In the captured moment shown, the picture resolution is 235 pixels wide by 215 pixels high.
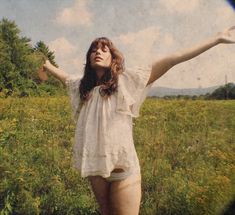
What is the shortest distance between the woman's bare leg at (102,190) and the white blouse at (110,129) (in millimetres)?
53

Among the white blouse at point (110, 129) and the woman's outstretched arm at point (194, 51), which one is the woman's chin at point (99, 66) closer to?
the white blouse at point (110, 129)

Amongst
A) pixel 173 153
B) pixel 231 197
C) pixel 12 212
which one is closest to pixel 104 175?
Answer: pixel 231 197

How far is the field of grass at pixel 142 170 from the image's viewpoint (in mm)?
2727

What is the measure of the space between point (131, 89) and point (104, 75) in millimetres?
148

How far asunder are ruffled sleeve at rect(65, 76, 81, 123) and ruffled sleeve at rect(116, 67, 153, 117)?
0.87ft

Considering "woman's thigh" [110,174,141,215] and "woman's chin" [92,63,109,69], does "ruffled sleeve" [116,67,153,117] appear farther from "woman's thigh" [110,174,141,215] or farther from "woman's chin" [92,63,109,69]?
"woman's thigh" [110,174,141,215]

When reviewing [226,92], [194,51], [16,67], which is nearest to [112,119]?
[194,51]

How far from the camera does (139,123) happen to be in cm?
442

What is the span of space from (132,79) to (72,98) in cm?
36

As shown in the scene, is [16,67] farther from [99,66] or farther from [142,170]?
[99,66]

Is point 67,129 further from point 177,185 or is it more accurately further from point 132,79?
point 132,79

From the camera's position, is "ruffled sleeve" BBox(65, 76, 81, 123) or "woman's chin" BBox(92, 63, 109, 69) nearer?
"woman's chin" BBox(92, 63, 109, 69)

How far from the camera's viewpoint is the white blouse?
72.2 inches

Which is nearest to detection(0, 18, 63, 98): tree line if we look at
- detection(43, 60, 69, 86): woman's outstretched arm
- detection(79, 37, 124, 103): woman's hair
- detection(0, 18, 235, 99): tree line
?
detection(0, 18, 235, 99): tree line
